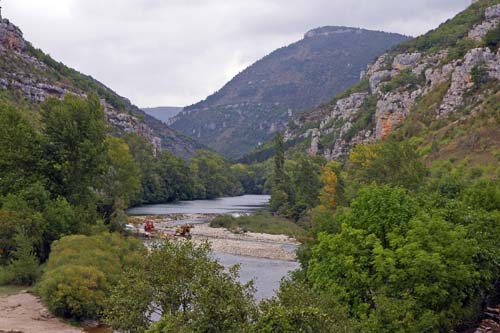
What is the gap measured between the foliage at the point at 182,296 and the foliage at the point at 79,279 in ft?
31.8

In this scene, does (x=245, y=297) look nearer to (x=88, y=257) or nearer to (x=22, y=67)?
(x=88, y=257)

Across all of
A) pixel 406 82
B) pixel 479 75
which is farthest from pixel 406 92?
pixel 479 75

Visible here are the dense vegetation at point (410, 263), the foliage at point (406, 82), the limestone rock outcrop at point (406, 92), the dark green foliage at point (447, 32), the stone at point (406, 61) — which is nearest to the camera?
the dense vegetation at point (410, 263)

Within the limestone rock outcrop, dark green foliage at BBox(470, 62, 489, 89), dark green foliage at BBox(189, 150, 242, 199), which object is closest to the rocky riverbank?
the limestone rock outcrop

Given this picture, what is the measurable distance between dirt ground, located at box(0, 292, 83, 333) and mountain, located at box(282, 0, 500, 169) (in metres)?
46.9

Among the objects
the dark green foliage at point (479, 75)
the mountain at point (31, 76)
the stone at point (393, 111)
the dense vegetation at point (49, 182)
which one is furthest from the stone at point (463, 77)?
the mountain at point (31, 76)

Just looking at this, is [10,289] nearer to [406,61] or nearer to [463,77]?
[463,77]

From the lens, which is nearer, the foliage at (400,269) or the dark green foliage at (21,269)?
the foliage at (400,269)

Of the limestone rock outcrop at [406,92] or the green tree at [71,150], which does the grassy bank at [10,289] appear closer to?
the green tree at [71,150]

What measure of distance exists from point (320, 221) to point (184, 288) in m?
19.2

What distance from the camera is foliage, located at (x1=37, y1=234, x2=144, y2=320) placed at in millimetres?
33062

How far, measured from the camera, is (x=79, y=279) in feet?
110

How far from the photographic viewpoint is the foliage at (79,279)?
108 ft

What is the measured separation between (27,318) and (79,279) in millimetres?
3617
